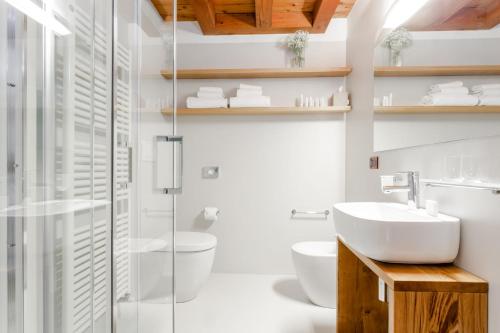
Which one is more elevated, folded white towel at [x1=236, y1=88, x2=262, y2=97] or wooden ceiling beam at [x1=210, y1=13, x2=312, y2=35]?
wooden ceiling beam at [x1=210, y1=13, x2=312, y2=35]

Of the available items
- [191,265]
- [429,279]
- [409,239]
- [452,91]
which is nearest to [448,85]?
[452,91]

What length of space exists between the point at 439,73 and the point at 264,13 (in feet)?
4.95

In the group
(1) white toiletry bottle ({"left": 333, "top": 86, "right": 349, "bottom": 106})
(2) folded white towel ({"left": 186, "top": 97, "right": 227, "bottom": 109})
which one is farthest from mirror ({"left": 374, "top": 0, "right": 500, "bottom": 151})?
(2) folded white towel ({"left": 186, "top": 97, "right": 227, "bottom": 109})

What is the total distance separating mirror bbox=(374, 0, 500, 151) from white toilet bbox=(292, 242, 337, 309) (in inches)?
32.3

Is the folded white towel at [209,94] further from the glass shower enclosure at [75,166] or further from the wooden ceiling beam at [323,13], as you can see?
the glass shower enclosure at [75,166]

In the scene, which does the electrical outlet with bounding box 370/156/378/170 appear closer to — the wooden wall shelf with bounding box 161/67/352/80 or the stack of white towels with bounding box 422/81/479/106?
the stack of white towels with bounding box 422/81/479/106

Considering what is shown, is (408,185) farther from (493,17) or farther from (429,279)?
(493,17)

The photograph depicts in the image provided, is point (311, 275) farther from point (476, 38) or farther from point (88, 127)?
point (88, 127)

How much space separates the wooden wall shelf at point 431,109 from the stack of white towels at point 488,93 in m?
0.02

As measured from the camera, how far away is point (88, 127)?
0.80m

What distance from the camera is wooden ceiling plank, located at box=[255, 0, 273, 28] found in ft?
7.34

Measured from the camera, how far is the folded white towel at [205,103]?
2600 millimetres

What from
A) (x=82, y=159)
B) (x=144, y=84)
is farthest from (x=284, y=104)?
(x=82, y=159)

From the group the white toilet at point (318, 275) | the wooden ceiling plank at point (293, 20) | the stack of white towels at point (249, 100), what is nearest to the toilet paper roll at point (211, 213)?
the white toilet at point (318, 275)
